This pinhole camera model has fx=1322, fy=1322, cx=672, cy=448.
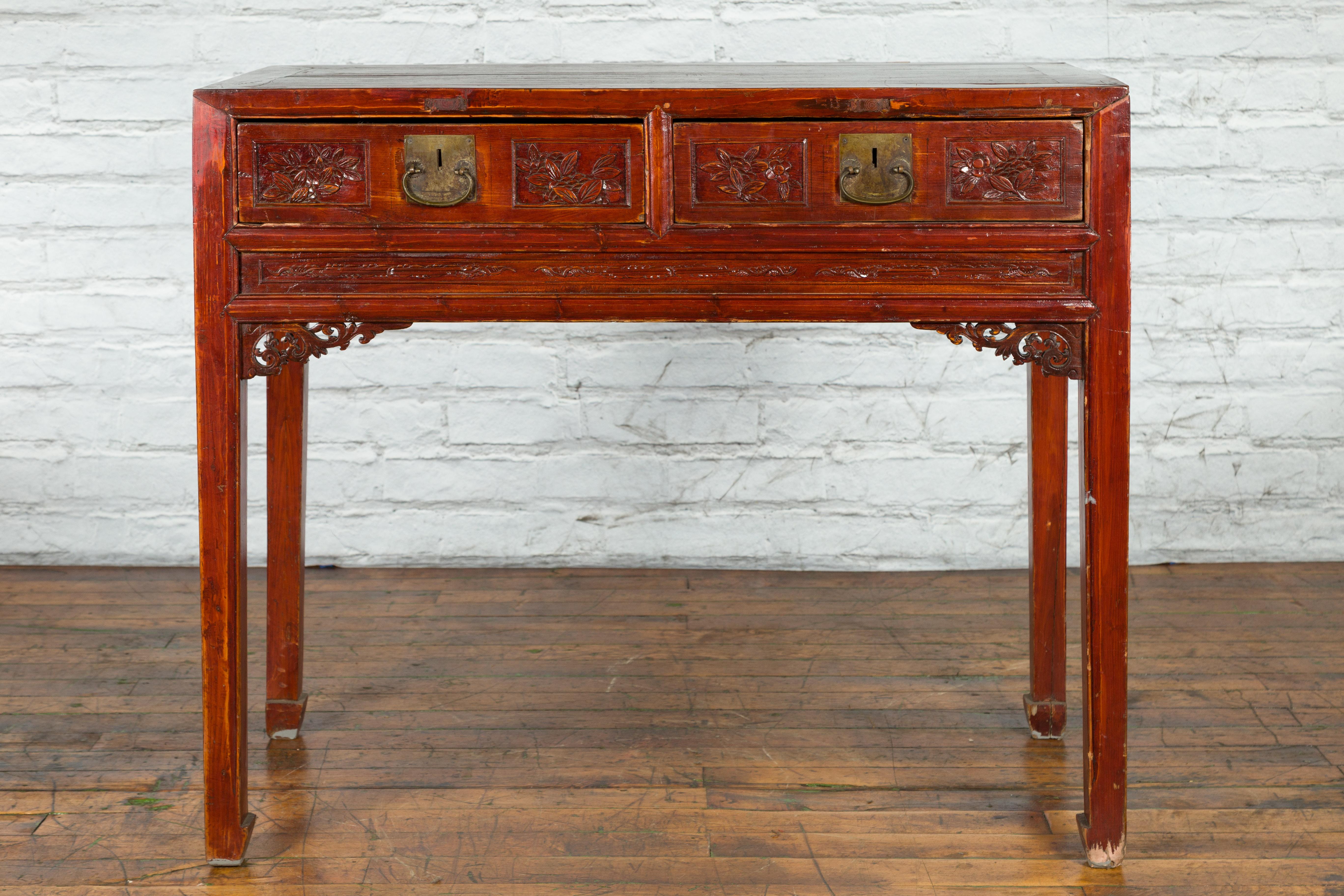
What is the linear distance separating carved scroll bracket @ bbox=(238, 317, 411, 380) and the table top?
26 centimetres

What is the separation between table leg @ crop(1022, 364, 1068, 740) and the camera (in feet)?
6.15

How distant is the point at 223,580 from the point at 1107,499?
1.02 metres

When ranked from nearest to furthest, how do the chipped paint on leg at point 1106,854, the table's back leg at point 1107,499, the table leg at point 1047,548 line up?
the table's back leg at point 1107,499
the chipped paint on leg at point 1106,854
the table leg at point 1047,548

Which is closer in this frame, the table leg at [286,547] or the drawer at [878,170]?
the drawer at [878,170]

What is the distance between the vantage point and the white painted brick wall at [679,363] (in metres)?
2.63

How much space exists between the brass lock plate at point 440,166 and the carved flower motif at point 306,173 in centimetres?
6

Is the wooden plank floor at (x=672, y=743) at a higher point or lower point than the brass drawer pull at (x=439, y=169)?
lower

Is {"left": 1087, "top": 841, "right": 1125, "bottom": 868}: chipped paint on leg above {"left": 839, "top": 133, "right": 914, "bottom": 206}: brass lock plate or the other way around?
the other way around

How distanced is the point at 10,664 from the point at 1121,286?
73.4 inches

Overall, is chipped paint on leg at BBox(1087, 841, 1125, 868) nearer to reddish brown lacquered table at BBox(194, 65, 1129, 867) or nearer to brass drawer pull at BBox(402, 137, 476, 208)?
reddish brown lacquered table at BBox(194, 65, 1129, 867)

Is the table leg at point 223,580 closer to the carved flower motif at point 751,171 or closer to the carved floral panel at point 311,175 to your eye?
the carved floral panel at point 311,175

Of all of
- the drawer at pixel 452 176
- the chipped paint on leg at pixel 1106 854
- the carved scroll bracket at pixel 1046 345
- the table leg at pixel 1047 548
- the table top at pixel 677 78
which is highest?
the table top at pixel 677 78

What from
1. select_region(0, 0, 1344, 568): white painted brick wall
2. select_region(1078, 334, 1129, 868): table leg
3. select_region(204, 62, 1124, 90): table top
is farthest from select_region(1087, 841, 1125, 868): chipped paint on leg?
select_region(0, 0, 1344, 568): white painted brick wall

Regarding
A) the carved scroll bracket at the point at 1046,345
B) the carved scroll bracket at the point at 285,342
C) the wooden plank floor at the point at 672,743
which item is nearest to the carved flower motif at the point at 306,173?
the carved scroll bracket at the point at 285,342
